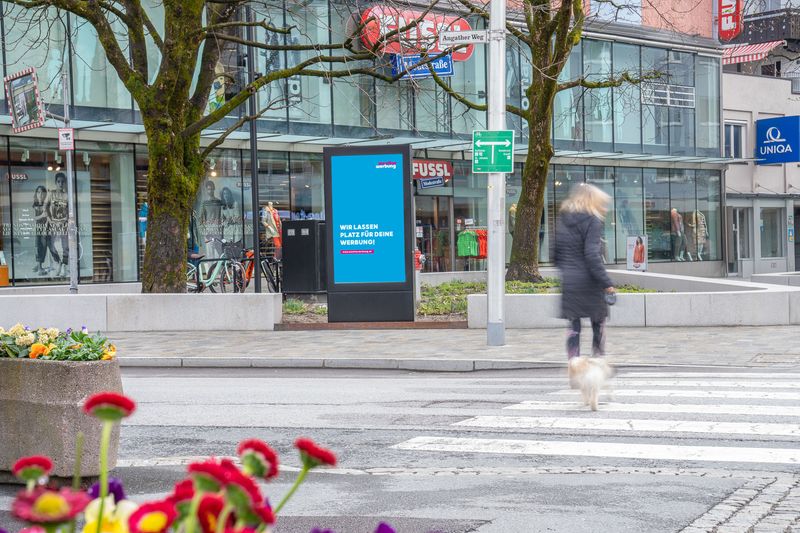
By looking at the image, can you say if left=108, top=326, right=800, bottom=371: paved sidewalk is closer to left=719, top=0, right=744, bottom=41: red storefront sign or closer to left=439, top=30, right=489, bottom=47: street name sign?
left=439, top=30, right=489, bottom=47: street name sign

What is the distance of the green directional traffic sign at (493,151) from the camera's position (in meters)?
14.6

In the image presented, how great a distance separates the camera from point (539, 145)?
23188 millimetres

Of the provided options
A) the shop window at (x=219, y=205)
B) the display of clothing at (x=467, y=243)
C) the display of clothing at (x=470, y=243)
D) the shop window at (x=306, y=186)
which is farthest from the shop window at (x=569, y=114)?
the shop window at (x=219, y=205)

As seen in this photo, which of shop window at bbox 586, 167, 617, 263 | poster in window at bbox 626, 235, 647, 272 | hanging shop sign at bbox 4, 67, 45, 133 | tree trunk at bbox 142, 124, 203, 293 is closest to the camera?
tree trunk at bbox 142, 124, 203, 293

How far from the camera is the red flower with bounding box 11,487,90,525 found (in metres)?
1.19

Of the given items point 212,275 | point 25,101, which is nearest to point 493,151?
point 212,275

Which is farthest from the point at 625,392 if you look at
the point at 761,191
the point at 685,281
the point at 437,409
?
the point at 761,191

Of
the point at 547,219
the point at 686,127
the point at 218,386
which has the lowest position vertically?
the point at 218,386

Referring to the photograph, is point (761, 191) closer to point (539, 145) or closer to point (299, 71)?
point (539, 145)

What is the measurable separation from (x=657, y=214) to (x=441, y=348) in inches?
1058

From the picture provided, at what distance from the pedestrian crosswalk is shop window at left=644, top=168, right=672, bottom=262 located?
96.6 feet

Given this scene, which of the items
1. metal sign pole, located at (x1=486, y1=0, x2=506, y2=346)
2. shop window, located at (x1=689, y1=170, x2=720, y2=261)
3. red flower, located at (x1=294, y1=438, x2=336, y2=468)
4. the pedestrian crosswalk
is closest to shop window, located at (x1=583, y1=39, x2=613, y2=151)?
shop window, located at (x1=689, y1=170, x2=720, y2=261)

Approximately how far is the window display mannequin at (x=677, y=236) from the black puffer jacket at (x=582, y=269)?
31.5 metres

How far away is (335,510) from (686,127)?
3691cm
